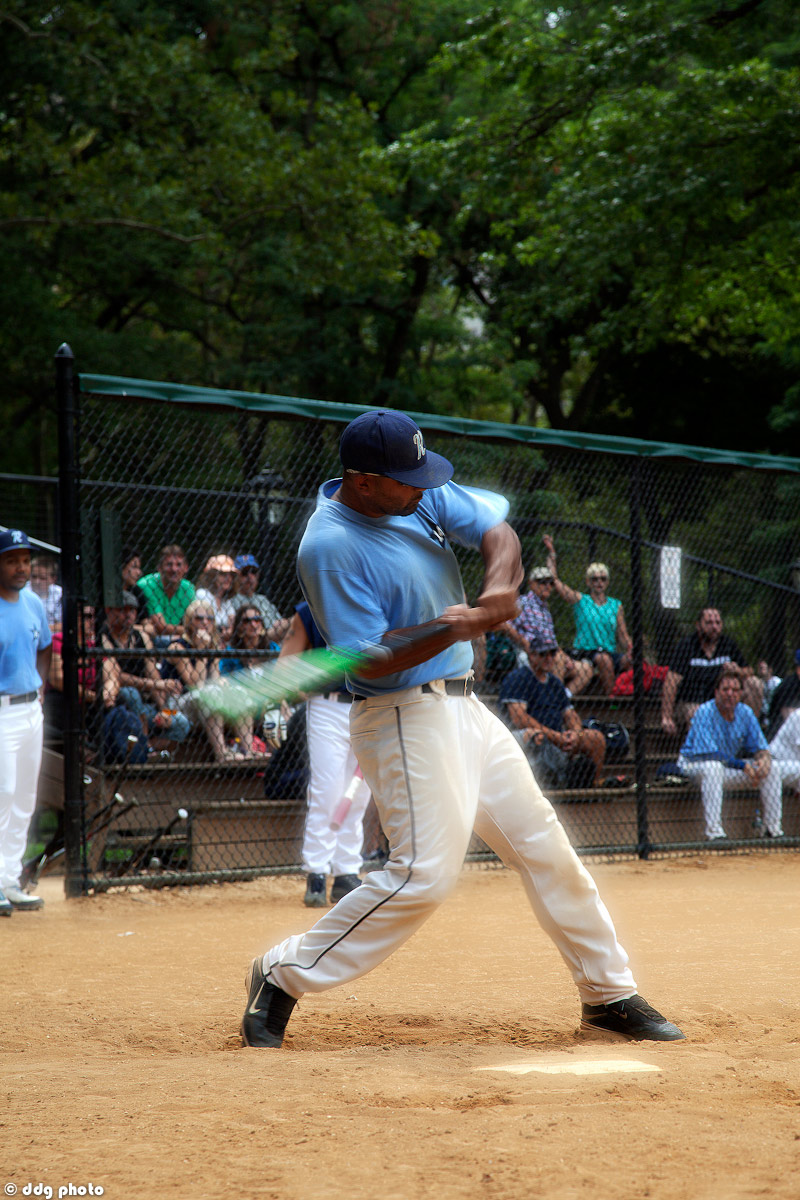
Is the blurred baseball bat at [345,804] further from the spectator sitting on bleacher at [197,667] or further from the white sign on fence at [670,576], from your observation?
the white sign on fence at [670,576]

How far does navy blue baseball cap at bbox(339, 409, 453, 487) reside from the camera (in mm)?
3430

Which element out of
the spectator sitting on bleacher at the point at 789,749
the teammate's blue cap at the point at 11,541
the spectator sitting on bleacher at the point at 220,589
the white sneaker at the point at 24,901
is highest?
the teammate's blue cap at the point at 11,541

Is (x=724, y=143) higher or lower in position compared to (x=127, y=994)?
higher

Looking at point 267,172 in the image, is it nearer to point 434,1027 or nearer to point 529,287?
point 529,287

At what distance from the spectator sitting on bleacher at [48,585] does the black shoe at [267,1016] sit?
582cm

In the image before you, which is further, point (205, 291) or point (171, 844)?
point (205, 291)

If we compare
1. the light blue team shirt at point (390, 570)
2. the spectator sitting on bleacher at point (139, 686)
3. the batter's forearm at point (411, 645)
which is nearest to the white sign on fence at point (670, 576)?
the spectator sitting on bleacher at point (139, 686)

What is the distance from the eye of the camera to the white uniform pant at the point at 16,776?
6711 mm

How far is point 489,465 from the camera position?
11914 mm

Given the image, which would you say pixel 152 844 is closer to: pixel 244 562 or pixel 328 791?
pixel 328 791

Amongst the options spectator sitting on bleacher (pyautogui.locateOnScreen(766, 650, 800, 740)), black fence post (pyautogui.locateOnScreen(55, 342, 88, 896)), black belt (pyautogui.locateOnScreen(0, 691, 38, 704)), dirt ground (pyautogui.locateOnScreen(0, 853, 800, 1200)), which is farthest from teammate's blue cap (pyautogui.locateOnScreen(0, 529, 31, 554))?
spectator sitting on bleacher (pyautogui.locateOnScreen(766, 650, 800, 740))

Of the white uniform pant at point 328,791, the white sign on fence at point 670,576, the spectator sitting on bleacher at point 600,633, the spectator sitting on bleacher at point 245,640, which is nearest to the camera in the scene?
the white uniform pant at point 328,791

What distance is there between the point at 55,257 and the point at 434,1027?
661 inches

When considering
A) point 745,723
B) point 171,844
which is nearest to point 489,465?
point 745,723
